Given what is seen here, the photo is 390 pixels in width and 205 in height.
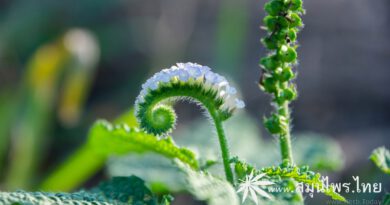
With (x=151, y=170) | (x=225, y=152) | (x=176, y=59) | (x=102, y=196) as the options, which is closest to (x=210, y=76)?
(x=225, y=152)

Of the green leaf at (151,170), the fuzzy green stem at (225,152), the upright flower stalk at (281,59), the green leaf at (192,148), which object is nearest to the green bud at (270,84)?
the upright flower stalk at (281,59)

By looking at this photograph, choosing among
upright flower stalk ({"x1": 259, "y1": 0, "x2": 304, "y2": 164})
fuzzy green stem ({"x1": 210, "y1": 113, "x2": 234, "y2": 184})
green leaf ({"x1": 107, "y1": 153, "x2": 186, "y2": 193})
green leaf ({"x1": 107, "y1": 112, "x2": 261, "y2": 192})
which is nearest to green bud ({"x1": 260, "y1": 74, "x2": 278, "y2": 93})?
upright flower stalk ({"x1": 259, "y1": 0, "x2": 304, "y2": 164})

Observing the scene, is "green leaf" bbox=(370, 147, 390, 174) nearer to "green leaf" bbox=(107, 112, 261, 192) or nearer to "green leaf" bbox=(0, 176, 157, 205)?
"green leaf" bbox=(107, 112, 261, 192)

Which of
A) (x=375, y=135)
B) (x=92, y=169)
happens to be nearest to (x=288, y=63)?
(x=92, y=169)

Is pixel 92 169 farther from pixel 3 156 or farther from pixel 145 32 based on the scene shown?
pixel 145 32

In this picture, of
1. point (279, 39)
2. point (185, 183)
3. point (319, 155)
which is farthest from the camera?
point (319, 155)

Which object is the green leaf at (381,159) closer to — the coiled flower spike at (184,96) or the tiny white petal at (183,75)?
the coiled flower spike at (184,96)
